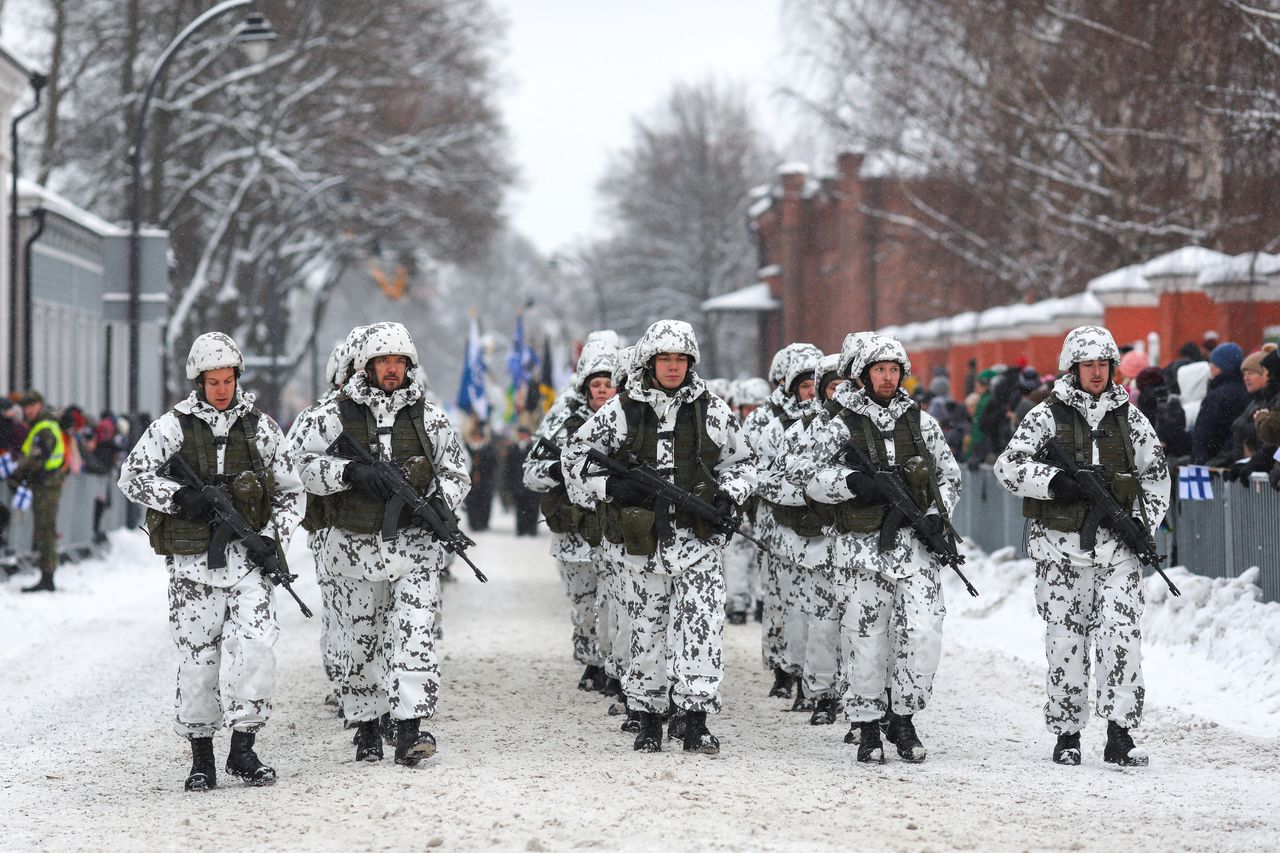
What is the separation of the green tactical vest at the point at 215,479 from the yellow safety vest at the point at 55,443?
952cm

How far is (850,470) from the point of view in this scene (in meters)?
9.81

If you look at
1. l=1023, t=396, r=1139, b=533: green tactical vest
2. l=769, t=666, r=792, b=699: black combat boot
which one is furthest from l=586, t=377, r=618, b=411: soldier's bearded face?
l=1023, t=396, r=1139, b=533: green tactical vest

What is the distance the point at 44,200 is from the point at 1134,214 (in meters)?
16.7

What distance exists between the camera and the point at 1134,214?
92.3ft

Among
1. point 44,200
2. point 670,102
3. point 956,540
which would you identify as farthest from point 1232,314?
point 670,102

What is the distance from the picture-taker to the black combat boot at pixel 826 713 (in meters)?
10.9

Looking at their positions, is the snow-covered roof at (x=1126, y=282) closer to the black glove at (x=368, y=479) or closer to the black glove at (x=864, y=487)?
the black glove at (x=864, y=487)

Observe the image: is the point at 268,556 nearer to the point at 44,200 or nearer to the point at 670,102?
the point at 44,200

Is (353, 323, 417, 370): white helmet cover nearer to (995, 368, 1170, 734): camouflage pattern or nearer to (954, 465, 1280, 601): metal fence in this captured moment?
(995, 368, 1170, 734): camouflage pattern

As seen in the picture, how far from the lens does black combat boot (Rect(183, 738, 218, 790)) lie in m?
8.96

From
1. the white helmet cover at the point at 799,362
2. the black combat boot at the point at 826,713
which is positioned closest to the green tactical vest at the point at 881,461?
the black combat boot at the point at 826,713

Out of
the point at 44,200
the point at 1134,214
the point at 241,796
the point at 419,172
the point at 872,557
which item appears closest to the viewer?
the point at 241,796

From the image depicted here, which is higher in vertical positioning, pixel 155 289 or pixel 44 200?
pixel 44 200

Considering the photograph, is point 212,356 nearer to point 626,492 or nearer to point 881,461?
point 626,492
